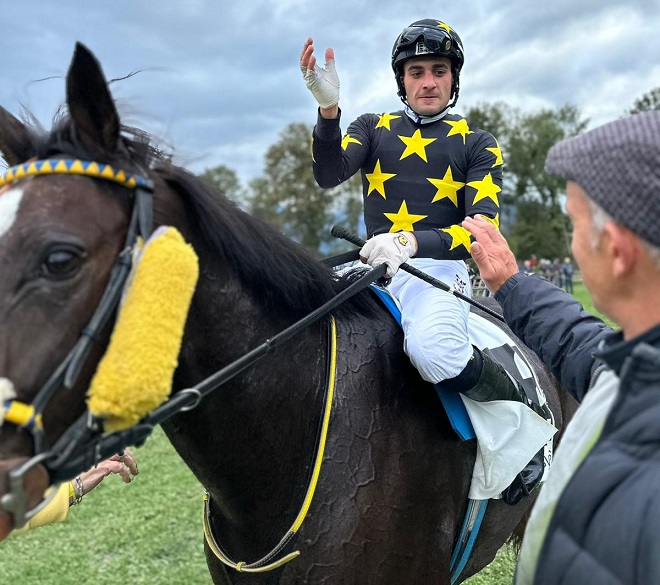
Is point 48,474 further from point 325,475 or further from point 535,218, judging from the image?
point 535,218

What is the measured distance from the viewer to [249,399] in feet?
6.68

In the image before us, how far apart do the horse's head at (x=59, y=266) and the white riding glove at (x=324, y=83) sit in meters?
1.00

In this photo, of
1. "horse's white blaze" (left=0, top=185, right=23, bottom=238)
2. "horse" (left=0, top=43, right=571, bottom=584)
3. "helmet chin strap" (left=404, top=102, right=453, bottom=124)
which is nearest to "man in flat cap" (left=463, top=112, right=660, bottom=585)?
"horse" (left=0, top=43, right=571, bottom=584)

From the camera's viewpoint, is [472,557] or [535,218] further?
[535,218]

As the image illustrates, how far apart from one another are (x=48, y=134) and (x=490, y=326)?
219 cm

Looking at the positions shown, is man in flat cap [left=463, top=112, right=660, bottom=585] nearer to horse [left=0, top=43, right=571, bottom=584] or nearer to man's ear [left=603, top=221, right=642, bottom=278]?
man's ear [left=603, top=221, right=642, bottom=278]

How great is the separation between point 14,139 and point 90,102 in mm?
295

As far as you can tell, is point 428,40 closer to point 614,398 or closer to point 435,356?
point 435,356

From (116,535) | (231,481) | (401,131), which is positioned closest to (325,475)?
(231,481)

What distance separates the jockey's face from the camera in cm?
307

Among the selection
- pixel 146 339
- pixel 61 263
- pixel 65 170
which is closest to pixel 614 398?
pixel 146 339

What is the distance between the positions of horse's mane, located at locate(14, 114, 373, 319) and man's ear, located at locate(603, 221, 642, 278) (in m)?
1.10

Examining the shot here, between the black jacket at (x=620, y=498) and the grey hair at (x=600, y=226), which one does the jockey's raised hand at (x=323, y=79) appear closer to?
the grey hair at (x=600, y=226)

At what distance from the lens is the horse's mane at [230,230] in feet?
5.71
